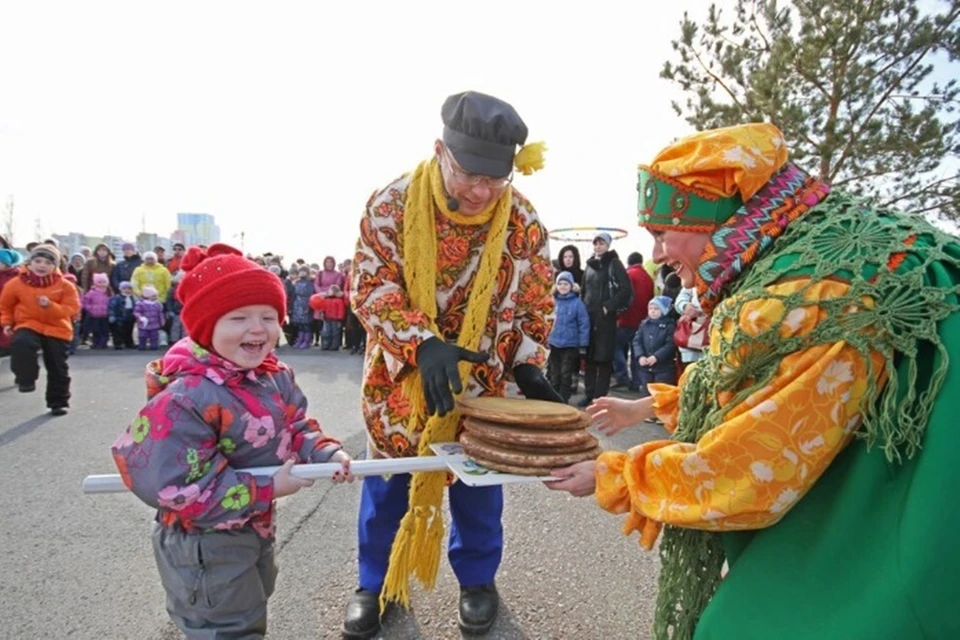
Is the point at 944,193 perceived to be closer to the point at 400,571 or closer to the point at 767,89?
the point at 767,89

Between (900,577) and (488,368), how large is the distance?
4.60 ft

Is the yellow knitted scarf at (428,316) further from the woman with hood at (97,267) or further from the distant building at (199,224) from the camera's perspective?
the distant building at (199,224)

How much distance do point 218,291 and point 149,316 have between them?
1031cm

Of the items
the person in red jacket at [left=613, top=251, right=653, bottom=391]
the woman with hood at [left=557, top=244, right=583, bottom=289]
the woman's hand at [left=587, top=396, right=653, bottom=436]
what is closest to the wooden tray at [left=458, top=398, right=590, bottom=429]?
the woman's hand at [left=587, top=396, right=653, bottom=436]

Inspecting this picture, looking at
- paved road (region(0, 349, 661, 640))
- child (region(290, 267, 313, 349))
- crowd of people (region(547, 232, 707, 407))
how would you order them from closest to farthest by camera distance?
paved road (region(0, 349, 661, 640)) → crowd of people (region(547, 232, 707, 407)) → child (region(290, 267, 313, 349))

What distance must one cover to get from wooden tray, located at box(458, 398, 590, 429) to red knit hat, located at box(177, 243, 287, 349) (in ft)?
2.30

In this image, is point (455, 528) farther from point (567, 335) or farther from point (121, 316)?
point (121, 316)

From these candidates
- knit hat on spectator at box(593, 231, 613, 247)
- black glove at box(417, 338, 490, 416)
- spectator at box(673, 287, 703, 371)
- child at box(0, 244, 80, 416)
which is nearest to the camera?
black glove at box(417, 338, 490, 416)

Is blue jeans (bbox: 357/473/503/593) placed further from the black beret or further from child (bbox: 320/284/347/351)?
child (bbox: 320/284/347/351)

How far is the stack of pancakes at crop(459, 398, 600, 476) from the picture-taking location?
1666 millimetres

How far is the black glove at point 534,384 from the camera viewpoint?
222 centimetres

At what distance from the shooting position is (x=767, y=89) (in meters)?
8.91

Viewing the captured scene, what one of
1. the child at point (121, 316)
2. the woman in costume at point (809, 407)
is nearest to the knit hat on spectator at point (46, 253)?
the child at point (121, 316)

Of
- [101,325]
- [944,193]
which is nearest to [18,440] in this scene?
[101,325]
